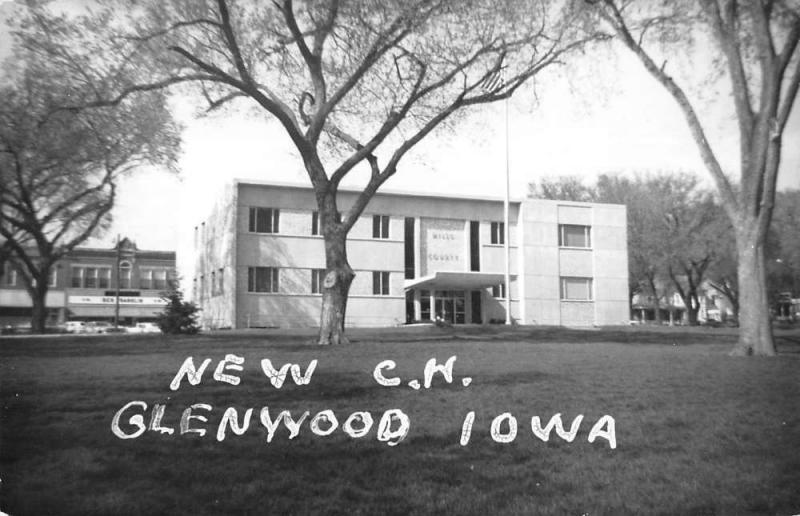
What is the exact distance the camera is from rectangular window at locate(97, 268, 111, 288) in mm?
3131

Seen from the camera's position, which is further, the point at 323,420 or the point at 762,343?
the point at 762,343

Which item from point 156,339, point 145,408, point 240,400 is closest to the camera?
point 145,408

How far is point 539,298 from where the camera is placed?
27828 millimetres

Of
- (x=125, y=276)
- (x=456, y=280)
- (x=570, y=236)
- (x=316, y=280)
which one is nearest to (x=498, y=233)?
(x=456, y=280)

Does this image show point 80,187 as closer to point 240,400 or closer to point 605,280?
point 240,400

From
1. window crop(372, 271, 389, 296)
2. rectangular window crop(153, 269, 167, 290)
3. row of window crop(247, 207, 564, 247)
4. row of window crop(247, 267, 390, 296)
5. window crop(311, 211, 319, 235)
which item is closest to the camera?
rectangular window crop(153, 269, 167, 290)

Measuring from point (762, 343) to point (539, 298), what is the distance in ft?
75.6

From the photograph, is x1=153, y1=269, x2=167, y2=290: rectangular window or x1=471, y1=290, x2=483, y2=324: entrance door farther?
x1=471, y1=290, x2=483, y2=324: entrance door

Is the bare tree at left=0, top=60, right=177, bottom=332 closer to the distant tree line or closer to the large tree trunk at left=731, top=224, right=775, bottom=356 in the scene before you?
the distant tree line

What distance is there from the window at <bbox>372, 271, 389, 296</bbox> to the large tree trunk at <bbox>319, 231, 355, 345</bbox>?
606 inches

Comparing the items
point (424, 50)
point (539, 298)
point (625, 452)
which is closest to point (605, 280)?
point (539, 298)

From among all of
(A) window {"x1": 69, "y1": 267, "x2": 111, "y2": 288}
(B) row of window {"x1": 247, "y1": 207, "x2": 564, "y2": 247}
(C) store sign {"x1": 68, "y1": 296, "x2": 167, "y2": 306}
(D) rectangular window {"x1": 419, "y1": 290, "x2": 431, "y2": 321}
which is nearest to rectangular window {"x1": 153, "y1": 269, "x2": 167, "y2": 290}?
(C) store sign {"x1": 68, "y1": 296, "x2": 167, "y2": 306}

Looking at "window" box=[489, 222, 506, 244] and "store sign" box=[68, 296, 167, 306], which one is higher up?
"window" box=[489, 222, 506, 244]

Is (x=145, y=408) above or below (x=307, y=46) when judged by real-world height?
below
